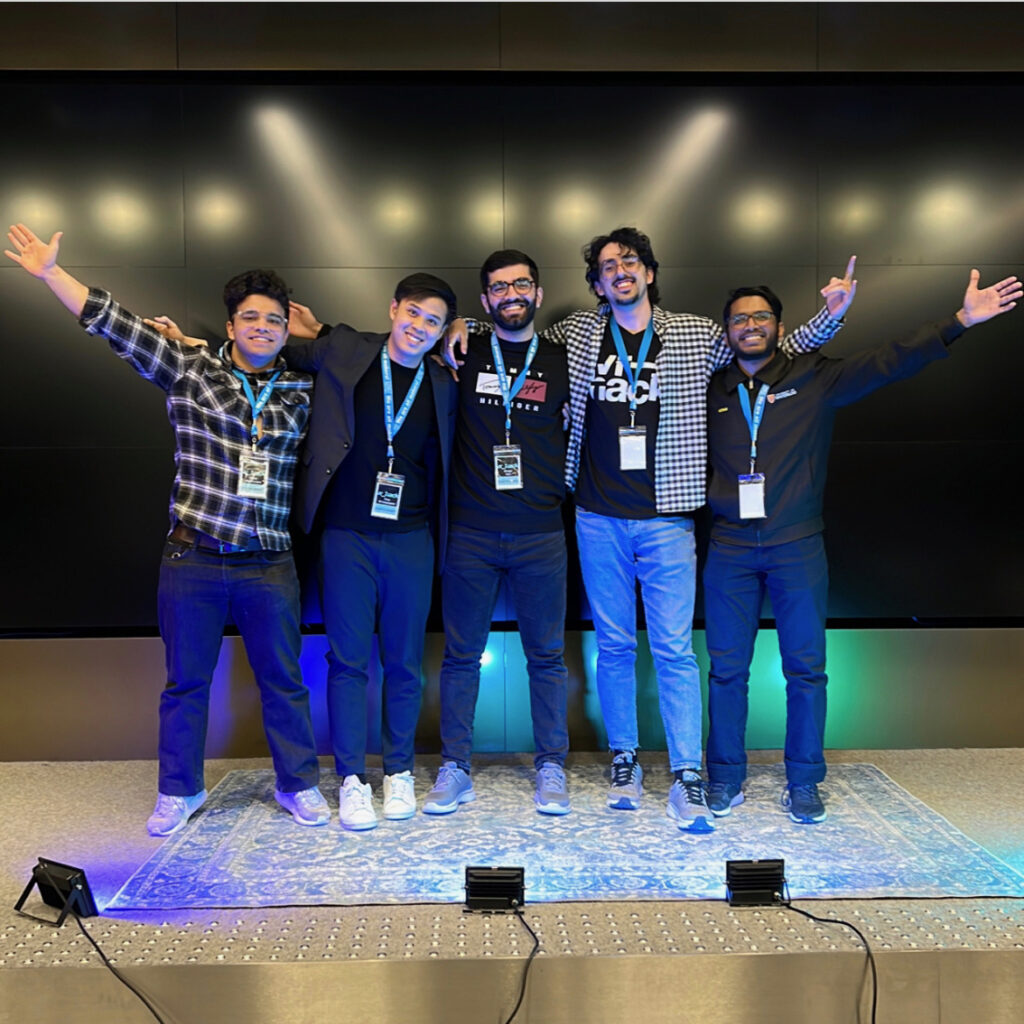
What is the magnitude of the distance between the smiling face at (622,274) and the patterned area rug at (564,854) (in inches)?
65.7

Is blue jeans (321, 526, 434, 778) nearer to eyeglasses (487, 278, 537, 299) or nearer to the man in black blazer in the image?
the man in black blazer

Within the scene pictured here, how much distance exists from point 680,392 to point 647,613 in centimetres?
74

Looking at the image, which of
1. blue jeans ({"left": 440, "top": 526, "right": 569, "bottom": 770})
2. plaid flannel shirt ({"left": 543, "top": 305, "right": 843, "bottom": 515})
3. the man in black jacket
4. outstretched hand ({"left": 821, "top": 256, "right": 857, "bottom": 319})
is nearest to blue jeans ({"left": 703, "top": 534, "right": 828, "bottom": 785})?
the man in black jacket

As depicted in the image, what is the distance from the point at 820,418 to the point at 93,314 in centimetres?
227

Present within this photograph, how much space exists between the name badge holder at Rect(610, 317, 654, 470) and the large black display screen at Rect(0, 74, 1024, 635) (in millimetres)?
699

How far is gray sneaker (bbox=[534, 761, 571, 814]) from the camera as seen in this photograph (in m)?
2.95

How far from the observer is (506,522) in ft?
9.77

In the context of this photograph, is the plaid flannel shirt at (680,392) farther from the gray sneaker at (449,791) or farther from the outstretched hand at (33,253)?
the outstretched hand at (33,253)

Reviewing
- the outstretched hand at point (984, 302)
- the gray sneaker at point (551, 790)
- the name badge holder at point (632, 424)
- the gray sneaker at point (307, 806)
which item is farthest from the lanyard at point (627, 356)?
the gray sneaker at point (307, 806)

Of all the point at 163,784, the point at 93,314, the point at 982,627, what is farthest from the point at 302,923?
the point at 982,627

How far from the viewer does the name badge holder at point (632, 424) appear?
2.95 meters

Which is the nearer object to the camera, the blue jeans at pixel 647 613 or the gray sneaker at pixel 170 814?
the gray sneaker at pixel 170 814

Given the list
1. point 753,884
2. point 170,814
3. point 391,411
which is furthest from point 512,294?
point 170,814

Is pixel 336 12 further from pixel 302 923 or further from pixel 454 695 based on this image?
pixel 302 923
